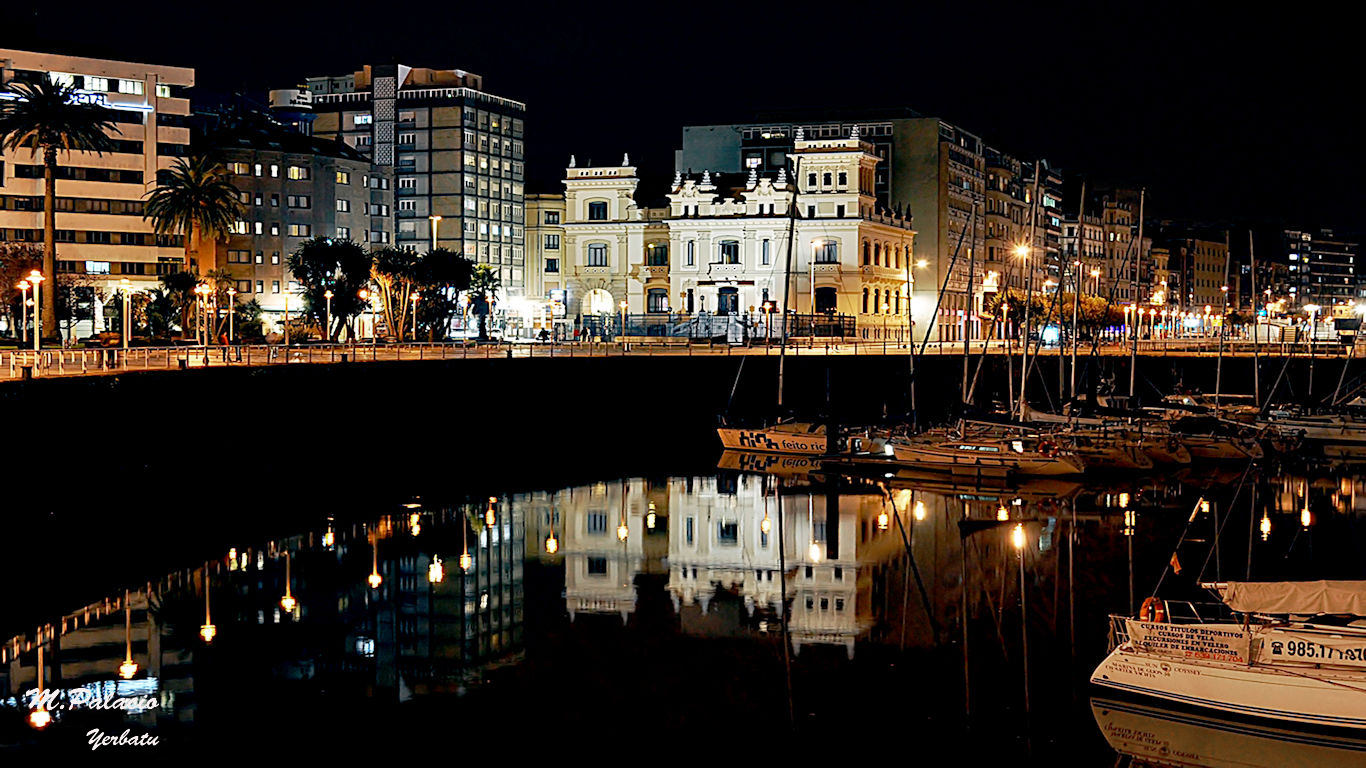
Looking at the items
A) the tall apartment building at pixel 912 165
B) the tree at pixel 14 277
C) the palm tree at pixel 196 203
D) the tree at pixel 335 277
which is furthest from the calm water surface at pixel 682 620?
the tall apartment building at pixel 912 165

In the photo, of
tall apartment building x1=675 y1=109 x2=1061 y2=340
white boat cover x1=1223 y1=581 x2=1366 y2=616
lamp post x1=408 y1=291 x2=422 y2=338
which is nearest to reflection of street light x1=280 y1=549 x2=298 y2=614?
white boat cover x1=1223 y1=581 x2=1366 y2=616

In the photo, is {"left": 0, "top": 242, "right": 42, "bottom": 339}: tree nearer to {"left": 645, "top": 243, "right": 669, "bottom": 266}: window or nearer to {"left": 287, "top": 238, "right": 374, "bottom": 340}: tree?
{"left": 287, "top": 238, "right": 374, "bottom": 340}: tree

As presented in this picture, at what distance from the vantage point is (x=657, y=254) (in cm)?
16038

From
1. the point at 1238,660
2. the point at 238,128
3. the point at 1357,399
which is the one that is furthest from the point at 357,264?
the point at 1238,660

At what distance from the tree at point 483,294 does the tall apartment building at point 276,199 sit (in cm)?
1632

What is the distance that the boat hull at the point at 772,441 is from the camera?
7825 centimetres

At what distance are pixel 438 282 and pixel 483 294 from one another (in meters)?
24.3

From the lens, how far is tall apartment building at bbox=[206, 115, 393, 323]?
162250 millimetres

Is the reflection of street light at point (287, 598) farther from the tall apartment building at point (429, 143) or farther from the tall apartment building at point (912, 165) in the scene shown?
the tall apartment building at point (429, 143)

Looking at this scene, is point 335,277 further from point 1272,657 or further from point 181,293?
point 1272,657

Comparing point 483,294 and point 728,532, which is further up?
point 483,294

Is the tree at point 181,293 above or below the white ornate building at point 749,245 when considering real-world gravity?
below

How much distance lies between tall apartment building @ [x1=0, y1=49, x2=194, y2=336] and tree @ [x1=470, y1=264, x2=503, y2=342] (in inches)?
1105

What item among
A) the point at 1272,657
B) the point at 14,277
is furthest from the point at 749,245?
the point at 1272,657
